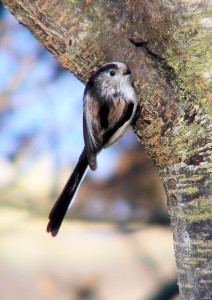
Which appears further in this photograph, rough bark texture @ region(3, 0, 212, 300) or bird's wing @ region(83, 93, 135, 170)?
bird's wing @ region(83, 93, 135, 170)

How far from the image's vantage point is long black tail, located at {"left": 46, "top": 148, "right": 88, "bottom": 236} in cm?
212

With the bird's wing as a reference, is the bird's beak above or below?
above

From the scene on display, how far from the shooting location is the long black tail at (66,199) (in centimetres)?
212

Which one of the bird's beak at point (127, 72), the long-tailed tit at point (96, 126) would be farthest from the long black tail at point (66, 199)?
the bird's beak at point (127, 72)

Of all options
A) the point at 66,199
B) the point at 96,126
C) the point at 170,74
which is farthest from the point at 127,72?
the point at 66,199

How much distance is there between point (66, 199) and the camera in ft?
7.08

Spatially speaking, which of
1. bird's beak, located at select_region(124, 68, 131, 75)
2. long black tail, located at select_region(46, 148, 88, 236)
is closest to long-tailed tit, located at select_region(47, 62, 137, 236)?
long black tail, located at select_region(46, 148, 88, 236)

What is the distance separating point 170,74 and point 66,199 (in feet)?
2.15

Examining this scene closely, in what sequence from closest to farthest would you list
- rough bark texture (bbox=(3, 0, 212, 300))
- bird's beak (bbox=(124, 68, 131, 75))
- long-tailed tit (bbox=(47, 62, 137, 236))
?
rough bark texture (bbox=(3, 0, 212, 300)), bird's beak (bbox=(124, 68, 131, 75)), long-tailed tit (bbox=(47, 62, 137, 236))

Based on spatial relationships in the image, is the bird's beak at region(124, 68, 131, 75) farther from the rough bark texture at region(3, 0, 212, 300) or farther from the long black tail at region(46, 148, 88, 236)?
the long black tail at region(46, 148, 88, 236)

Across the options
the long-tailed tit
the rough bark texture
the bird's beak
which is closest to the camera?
the rough bark texture

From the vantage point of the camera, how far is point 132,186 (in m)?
4.39

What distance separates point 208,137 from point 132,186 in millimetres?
2830

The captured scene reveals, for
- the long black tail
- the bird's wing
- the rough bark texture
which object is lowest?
the long black tail
